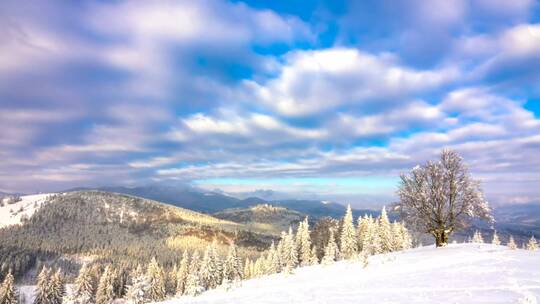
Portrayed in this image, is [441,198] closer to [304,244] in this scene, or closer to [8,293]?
[304,244]

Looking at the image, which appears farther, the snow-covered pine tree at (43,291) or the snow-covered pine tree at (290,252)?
the snow-covered pine tree at (43,291)

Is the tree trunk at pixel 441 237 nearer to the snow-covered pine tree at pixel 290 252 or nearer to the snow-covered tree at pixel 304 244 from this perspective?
the snow-covered pine tree at pixel 290 252

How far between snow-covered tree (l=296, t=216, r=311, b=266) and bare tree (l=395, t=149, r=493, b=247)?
157 ft

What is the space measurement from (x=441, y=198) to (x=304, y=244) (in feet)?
175

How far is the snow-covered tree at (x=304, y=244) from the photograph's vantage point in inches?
3445

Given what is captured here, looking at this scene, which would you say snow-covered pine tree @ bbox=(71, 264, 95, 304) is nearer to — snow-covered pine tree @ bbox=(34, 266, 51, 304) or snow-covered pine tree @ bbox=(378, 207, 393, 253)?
snow-covered pine tree @ bbox=(34, 266, 51, 304)

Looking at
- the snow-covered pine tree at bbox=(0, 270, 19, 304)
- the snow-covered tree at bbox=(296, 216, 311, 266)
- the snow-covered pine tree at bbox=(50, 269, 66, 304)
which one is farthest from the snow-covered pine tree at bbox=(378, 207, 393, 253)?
the snow-covered pine tree at bbox=(0, 270, 19, 304)

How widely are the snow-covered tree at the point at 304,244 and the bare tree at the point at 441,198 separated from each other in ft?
157

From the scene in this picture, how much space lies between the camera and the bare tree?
3894cm

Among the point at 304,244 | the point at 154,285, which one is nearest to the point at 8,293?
the point at 154,285

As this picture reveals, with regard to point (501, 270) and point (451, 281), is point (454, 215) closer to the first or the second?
point (501, 270)

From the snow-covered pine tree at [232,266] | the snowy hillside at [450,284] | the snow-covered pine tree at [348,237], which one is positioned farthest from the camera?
the snow-covered pine tree at [232,266]

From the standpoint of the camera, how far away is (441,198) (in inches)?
1571

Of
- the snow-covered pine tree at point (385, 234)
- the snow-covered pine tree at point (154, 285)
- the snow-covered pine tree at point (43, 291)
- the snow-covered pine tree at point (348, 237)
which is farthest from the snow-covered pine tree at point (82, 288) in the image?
the snow-covered pine tree at point (385, 234)
